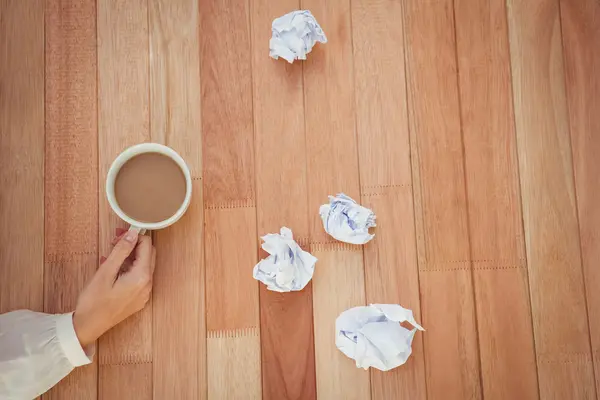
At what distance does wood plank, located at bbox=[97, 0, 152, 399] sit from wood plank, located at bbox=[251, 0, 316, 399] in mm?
231

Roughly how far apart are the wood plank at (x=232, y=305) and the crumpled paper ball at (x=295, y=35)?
12.7 inches

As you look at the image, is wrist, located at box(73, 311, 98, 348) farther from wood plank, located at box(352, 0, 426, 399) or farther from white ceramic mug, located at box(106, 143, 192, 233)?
wood plank, located at box(352, 0, 426, 399)

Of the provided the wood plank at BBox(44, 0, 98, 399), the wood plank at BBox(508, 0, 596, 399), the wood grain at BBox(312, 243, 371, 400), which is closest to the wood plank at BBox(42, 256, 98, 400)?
the wood plank at BBox(44, 0, 98, 399)

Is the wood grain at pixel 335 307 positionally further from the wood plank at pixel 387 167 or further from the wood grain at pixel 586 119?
the wood grain at pixel 586 119

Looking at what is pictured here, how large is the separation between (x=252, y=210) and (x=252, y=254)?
9 centimetres

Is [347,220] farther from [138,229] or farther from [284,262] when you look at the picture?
[138,229]

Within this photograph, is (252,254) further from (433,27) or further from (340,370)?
(433,27)

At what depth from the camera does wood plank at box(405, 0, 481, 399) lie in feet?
3.39

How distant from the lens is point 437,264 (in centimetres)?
105

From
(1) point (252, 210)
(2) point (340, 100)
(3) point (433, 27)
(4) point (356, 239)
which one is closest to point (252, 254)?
(1) point (252, 210)

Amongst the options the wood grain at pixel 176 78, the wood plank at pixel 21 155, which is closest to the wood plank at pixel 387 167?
the wood grain at pixel 176 78

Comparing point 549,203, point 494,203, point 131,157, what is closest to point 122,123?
point 131,157

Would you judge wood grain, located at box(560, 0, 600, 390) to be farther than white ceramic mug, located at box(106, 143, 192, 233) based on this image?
Yes

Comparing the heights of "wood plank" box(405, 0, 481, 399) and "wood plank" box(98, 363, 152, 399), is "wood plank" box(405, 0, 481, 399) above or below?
above
